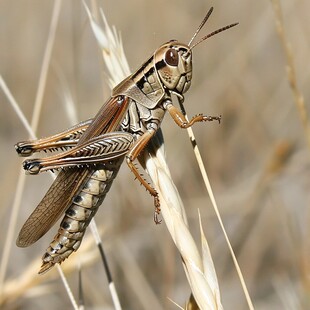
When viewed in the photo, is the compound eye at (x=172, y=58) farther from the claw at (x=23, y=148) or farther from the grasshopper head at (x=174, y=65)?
the claw at (x=23, y=148)

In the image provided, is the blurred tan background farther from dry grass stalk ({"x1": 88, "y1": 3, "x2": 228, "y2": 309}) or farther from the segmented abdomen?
dry grass stalk ({"x1": 88, "y1": 3, "x2": 228, "y2": 309})

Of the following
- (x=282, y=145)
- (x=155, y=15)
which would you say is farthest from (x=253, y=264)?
(x=155, y=15)

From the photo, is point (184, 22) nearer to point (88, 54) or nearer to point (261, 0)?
point (261, 0)

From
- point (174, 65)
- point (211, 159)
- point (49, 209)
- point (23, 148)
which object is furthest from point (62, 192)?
point (211, 159)

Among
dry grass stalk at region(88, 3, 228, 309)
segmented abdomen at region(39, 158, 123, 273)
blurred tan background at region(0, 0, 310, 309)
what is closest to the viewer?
dry grass stalk at region(88, 3, 228, 309)

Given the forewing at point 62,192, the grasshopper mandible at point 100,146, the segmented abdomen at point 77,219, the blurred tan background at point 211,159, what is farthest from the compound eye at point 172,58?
the blurred tan background at point 211,159

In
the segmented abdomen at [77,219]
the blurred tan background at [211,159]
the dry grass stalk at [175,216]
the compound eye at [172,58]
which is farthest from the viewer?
the blurred tan background at [211,159]

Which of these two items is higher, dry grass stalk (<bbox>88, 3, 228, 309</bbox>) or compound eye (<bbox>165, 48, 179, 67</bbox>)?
compound eye (<bbox>165, 48, 179, 67</bbox>)

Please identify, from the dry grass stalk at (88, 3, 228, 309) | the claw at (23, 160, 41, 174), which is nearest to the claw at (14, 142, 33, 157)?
the claw at (23, 160, 41, 174)
